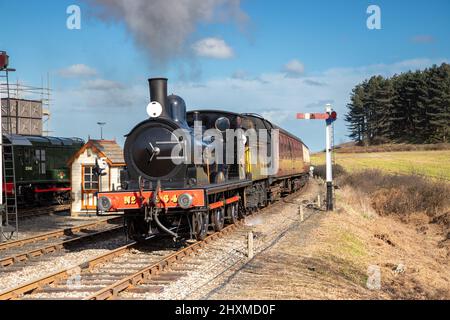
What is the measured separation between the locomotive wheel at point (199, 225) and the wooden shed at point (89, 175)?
8684 millimetres

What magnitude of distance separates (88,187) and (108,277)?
478 inches

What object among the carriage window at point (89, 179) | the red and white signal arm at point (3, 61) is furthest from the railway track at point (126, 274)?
the carriage window at point (89, 179)

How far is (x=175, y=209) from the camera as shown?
11.8 metres

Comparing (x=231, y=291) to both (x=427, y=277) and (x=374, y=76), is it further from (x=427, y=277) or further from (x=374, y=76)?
(x=374, y=76)

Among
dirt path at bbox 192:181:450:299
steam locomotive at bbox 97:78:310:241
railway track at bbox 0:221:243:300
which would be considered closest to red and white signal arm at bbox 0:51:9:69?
steam locomotive at bbox 97:78:310:241

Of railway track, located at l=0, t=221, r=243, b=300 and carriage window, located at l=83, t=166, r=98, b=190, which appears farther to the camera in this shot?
carriage window, located at l=83, t=166, r=98, b=190

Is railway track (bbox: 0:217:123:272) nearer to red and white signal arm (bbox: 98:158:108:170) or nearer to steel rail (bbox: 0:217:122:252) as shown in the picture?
steel rail (bbox: 0:217:122:252)

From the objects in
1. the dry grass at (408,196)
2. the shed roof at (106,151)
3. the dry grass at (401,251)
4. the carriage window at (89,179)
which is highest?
the shed roof at (106,151)

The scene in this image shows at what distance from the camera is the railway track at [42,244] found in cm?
1144

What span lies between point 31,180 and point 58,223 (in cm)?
640

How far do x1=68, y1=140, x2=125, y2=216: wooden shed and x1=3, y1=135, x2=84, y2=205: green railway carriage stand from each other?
3314mm

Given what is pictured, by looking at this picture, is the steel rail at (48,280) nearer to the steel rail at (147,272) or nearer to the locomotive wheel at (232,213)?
the steel rail at (147,272)

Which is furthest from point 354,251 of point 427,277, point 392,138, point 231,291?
point 392,138

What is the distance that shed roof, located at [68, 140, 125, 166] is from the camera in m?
20.6
